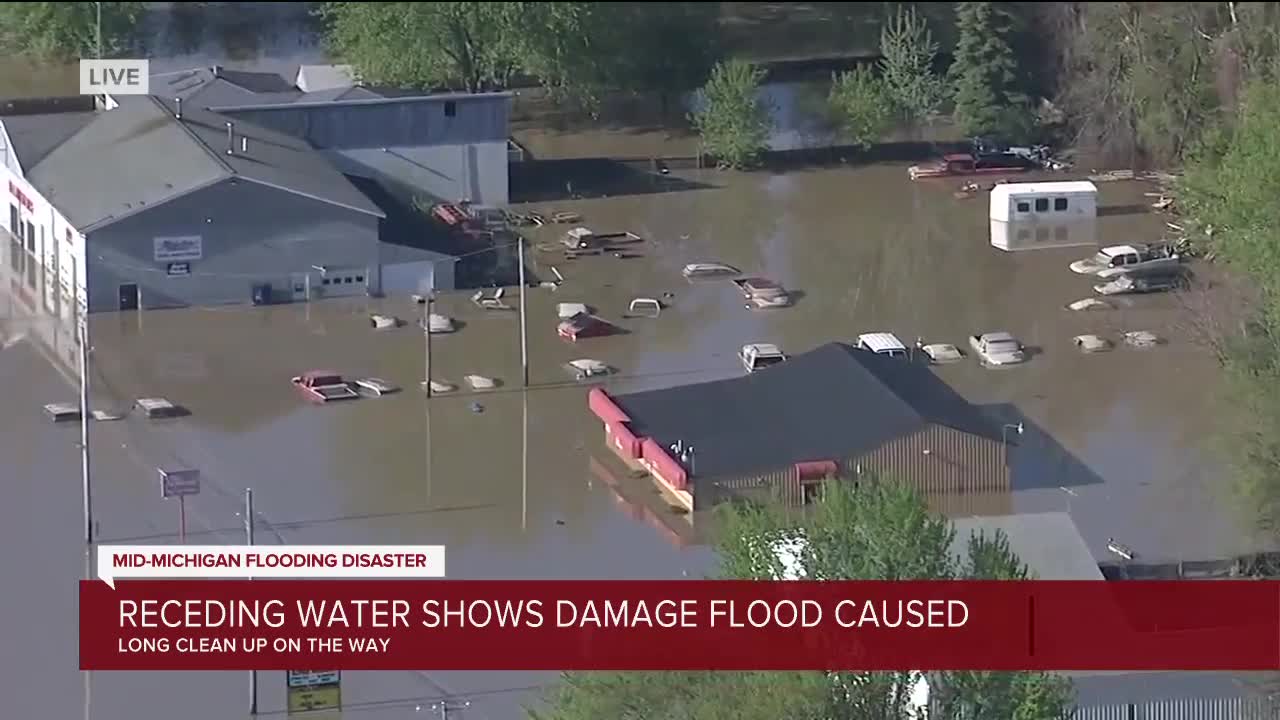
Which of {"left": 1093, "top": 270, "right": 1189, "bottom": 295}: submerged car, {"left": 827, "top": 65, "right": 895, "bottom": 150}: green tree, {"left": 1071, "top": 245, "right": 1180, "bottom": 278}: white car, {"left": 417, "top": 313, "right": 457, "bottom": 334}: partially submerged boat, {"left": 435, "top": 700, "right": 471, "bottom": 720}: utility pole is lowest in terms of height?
{"left": 435, "top": 700, "right": 471, "bottom": 720}: utility pole

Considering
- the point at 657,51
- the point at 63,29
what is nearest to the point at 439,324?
the point at 657,51

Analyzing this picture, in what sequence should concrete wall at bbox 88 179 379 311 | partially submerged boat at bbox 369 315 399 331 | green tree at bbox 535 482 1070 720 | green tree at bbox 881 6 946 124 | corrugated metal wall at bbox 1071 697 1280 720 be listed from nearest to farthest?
green tree at bbox 535 482 1070 720 < corrugated metal wall at bbox 1071 697 1280 720 < partially submerged boat at bbox 369 315 399 331 < concrete wall at bbox 88 179 379 311 < green tree at bbox 881 6 946 124

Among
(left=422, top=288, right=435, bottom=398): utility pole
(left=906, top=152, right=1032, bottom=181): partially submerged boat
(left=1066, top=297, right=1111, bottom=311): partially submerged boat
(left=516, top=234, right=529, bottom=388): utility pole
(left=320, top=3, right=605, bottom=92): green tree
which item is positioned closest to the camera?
(left=422, top=288, right=435, bottom=398): utility pole

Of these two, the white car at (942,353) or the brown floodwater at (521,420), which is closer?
the brown floodwater at (521,420)

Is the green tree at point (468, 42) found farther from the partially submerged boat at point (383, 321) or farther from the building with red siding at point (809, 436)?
the building with red siding at point (809, 436)

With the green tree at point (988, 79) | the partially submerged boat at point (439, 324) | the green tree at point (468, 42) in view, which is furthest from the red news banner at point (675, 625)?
the green tree at point (988, 79)

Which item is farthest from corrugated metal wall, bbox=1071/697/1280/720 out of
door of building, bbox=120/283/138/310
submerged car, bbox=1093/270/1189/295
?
door of building, bbox=120/283/138/310

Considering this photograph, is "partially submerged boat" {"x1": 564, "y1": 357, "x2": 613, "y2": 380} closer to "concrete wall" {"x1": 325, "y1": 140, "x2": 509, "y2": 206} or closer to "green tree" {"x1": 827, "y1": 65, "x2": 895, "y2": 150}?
"concrete wall" {"x1": 325, "y1": 140, "x2": 509, "y2": 206}

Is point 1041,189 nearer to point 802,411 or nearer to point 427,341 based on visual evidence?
point 427,341
